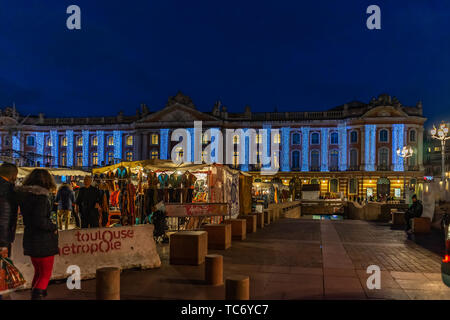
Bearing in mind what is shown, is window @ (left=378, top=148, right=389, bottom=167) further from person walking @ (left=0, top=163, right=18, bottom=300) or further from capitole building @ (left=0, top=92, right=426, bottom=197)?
person walking @ (left=0, top=163, right=18, bottom=300)

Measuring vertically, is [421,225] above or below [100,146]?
below

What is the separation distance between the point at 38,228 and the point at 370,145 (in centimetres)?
5277

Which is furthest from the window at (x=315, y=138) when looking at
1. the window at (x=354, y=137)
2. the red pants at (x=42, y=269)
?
the red pants at (x=42, y=269)

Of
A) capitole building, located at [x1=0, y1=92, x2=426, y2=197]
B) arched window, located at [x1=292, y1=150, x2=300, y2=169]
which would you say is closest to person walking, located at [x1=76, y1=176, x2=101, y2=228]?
capitole building, located at [x1=0, y1=92, x2=426, y2=197]

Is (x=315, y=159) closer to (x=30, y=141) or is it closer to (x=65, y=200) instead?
(x=30, y=141)

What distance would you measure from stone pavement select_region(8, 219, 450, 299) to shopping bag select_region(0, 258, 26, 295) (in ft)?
3.59

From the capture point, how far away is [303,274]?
784cm

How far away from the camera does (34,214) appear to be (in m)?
5.21

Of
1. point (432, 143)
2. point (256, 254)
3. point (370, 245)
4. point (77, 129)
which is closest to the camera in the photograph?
point (256, 254)

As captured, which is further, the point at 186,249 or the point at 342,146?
the point at 342,146

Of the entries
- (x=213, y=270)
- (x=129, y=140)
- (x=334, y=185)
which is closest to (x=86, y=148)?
(x=129, y=140)

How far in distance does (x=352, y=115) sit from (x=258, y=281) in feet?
166
